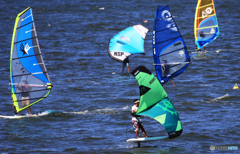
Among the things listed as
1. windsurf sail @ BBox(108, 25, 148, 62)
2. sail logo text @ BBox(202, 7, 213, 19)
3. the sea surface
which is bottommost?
the sea surface

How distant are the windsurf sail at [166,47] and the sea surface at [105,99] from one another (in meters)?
1.87

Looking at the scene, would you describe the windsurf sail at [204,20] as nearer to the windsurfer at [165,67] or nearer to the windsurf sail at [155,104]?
the windsurfer at [165,67]

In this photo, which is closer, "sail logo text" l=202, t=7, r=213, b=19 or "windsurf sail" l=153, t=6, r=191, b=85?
"windsurf sail" l=153, t=6, r=191, b=85

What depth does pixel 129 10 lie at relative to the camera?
6488 centimetres

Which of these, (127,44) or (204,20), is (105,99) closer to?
(127,44)

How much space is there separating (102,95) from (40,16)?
37.9 metres

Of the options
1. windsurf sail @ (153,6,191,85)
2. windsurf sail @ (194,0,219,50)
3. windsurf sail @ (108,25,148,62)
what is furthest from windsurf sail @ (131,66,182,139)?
windsurf sail @ (194,0,219,50)

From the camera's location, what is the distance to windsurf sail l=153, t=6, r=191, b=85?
22.0 m

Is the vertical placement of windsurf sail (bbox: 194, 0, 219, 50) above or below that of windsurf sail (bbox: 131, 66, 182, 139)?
above

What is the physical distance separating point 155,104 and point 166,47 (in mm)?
7687

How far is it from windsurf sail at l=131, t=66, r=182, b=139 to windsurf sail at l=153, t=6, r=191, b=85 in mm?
6926

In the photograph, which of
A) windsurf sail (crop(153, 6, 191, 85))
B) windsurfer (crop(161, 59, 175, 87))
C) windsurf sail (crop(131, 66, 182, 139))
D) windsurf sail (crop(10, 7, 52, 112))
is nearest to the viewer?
windsurf sail (crop(131, 66, 182, 139))

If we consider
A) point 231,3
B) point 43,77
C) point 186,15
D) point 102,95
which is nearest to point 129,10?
point 186,15

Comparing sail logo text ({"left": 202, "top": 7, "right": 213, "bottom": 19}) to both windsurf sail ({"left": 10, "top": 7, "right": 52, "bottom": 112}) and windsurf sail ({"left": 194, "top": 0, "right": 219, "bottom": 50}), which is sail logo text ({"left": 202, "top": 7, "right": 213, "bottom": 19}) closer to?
windsurf sail ({"left": 194, "top": 0, "right": 219, "bottom": 50})
